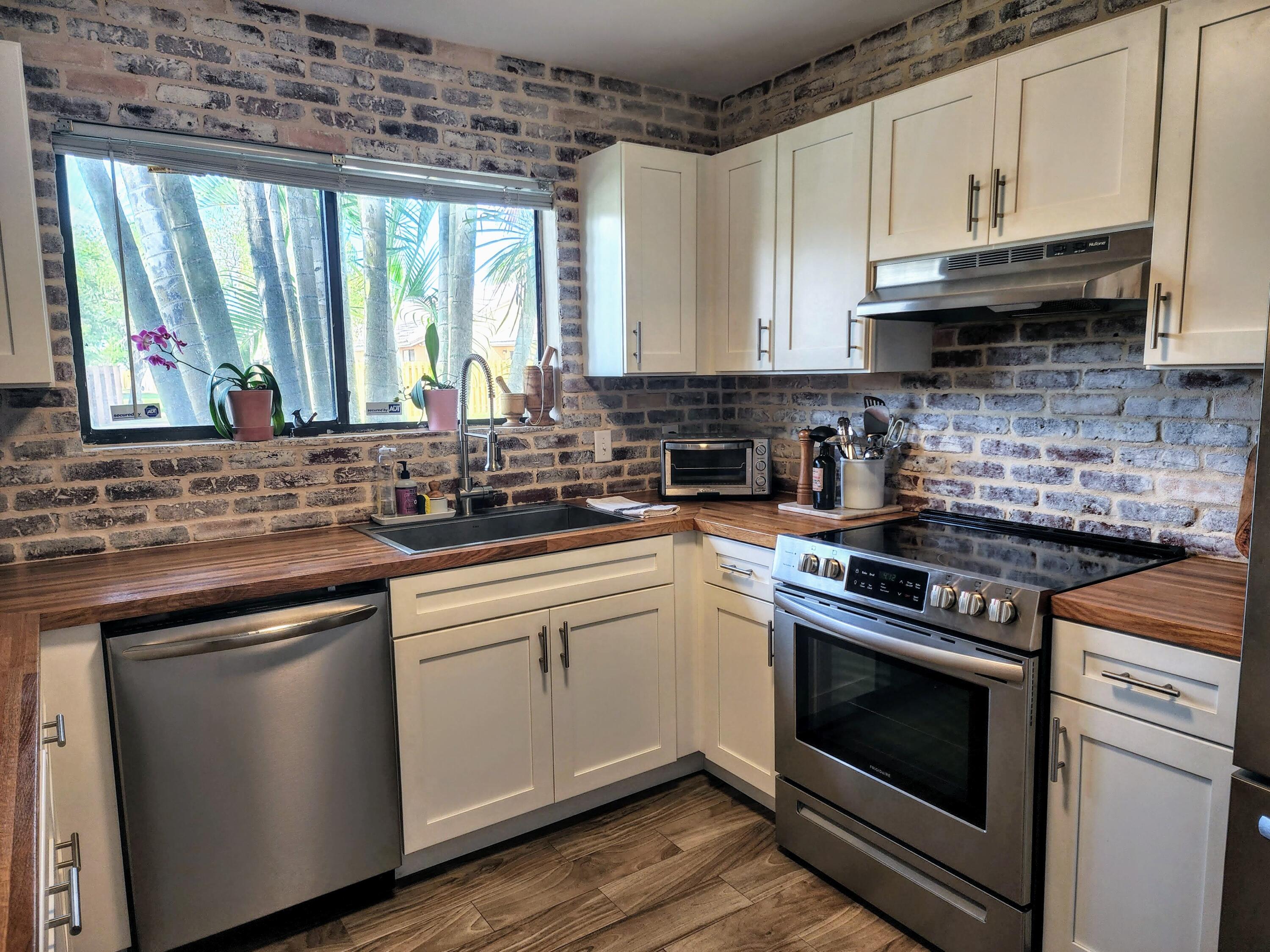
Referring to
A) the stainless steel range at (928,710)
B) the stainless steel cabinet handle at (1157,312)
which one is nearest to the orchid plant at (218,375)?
the stainless steel range at (928,710)

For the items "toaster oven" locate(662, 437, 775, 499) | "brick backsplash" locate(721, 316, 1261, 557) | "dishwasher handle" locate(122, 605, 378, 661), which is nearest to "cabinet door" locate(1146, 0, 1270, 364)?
"brick backsplash" locate(721, 316, 1261, 557)

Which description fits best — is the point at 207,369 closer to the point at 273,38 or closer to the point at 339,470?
the point at 339,470

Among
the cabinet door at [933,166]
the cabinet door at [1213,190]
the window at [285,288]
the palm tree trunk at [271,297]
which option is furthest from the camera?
the palm tree trunk at [271,297]

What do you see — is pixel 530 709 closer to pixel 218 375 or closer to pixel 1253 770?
pixel 218 375

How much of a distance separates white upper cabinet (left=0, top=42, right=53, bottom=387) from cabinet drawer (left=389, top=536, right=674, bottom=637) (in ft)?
3.35

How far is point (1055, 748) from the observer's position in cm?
177

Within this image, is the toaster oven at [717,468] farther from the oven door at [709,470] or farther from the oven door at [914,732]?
the oven door at [914,732]

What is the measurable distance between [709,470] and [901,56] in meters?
1.57

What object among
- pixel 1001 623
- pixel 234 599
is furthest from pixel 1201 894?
pixel 234 599

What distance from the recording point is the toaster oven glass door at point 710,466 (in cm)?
306

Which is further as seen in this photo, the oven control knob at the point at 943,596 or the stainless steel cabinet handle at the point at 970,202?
the stainless steel cabinet handle at the point at 970,202

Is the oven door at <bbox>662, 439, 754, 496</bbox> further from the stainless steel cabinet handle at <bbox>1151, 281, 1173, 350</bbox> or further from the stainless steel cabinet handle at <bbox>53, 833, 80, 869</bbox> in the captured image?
the stainless steel cabinet handle at <bbox>53, 833, 80, 869</bbox>

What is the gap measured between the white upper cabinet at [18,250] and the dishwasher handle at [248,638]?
28.0 inches

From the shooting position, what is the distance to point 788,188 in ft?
9.07
